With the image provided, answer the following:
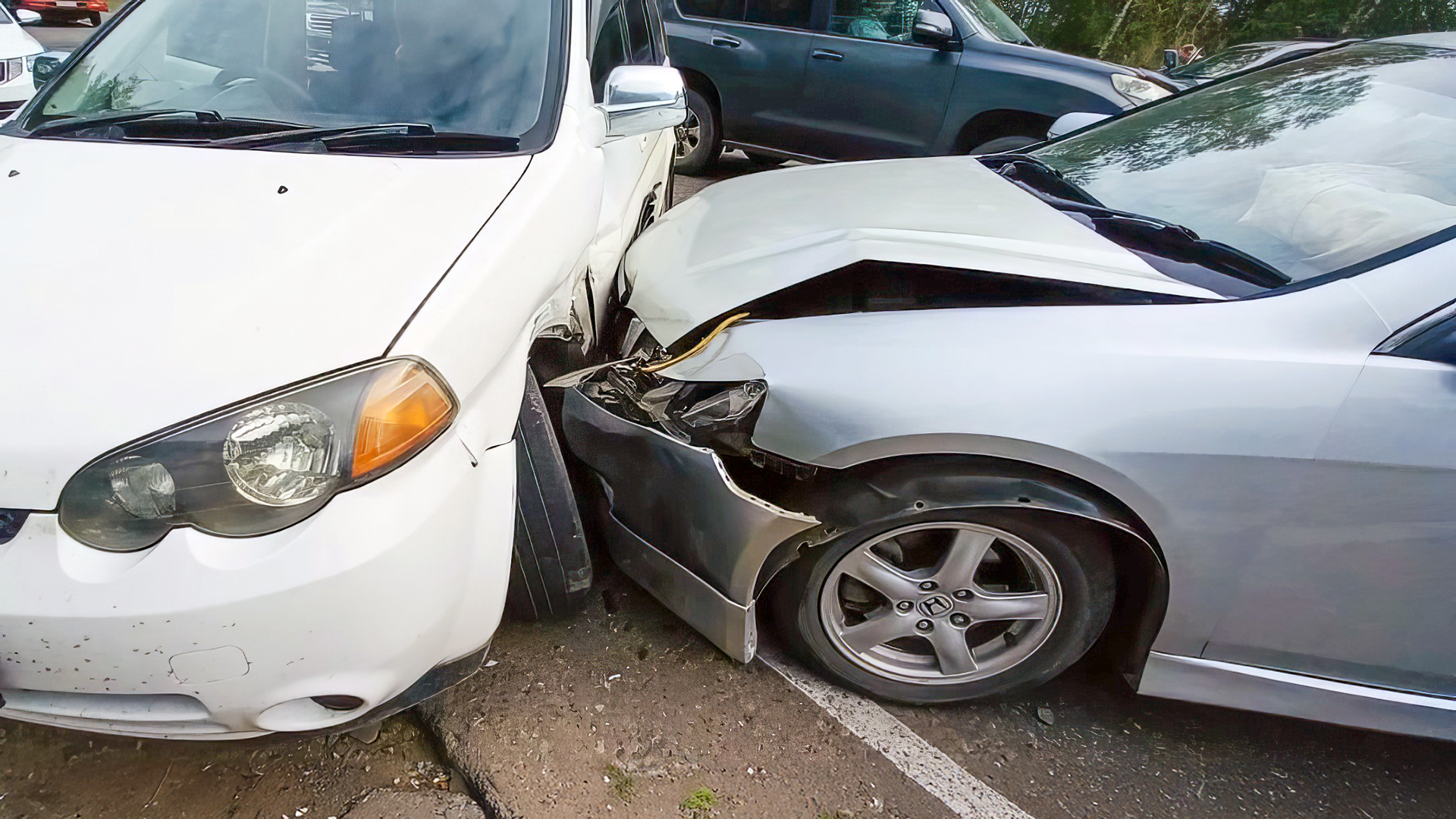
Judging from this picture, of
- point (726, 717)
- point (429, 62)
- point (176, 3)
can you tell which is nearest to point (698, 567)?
point (726, 717)

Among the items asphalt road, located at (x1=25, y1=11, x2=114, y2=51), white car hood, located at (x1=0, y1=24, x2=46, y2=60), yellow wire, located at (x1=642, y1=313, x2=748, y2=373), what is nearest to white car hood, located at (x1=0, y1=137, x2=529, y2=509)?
yellow wire, located at (x1=642, y1=313, x2=748, y2=373)

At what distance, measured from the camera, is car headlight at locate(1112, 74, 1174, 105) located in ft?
17.8

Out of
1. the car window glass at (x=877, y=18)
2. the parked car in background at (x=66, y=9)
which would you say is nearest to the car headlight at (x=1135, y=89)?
the car window glass at (x=877, y=18)

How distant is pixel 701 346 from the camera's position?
80.1 inches

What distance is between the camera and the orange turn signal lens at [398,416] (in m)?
1.41

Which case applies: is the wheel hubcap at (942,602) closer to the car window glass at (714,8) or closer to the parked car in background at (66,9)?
the car window glass at (714,8)

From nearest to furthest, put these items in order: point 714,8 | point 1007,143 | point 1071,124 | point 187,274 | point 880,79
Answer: point 187,274 → point 1071,124 → point 1007,143 → point 880,79 → point 714,8

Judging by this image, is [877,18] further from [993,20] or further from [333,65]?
[333,65]

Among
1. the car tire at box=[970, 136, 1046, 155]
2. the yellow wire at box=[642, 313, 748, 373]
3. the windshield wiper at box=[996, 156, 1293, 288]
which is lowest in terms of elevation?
the car tire at box=[970, 136, 1046, 155]

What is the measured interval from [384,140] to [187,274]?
67 cm

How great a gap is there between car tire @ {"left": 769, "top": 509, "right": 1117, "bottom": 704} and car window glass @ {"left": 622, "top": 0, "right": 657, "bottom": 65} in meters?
2.54

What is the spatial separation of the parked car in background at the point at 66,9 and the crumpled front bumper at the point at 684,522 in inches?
689

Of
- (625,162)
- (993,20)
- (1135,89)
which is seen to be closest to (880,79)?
(993,20)

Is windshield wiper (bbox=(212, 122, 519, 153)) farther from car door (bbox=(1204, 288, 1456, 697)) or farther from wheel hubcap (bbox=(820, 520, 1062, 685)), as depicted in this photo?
car door (bbox=(1204, 288, 1456, 697))
